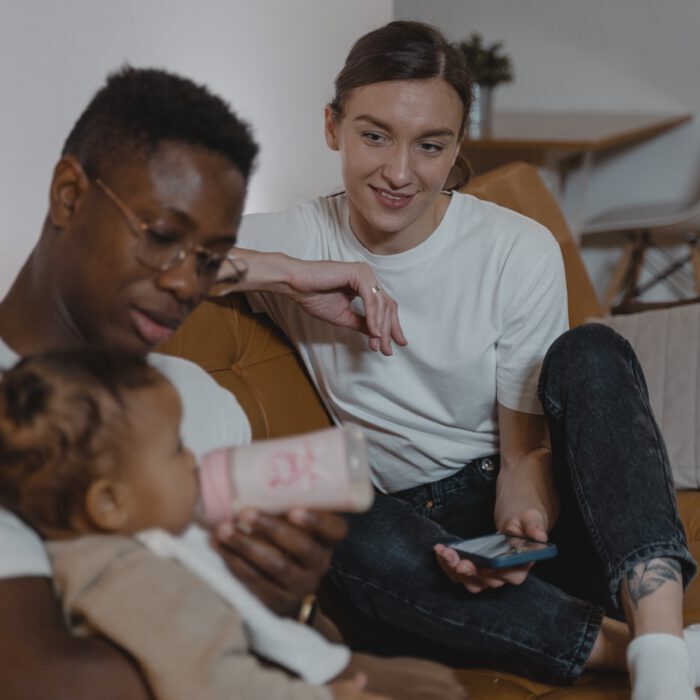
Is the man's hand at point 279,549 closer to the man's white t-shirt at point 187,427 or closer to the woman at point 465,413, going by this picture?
the man's white t-shirt at point 187,427

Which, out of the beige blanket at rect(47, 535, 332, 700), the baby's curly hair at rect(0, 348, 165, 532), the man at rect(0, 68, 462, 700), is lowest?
the beige blanket at rect(47, 535, 332, 700)

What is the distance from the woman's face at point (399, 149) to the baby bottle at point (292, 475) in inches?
30.3

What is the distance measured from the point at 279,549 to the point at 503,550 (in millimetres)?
528

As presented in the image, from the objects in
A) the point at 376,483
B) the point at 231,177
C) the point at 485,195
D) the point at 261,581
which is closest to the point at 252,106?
the point at 485,195

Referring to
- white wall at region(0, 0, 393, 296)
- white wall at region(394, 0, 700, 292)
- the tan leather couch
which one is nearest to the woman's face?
the tan leather couch

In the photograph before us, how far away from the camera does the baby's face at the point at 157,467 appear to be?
0.89 meters

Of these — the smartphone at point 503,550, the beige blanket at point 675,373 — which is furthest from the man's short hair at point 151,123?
the beige blanket at point 675,373

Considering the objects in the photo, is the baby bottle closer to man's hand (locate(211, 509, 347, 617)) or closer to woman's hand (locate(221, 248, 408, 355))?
man's hand (locate(211, 509, 347, 617))

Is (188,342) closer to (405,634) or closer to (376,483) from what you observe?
(376,483)

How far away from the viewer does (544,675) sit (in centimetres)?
148

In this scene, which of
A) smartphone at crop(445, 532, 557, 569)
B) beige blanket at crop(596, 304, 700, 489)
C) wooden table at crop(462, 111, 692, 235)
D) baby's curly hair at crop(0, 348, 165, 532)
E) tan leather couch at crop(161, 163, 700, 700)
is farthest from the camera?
wooden table at crop(462, 111, 692, 235)

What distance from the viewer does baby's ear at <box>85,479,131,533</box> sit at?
87 cm

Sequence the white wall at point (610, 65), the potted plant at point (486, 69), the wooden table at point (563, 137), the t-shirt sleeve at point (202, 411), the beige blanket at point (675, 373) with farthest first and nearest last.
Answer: the white wall at point (610, 65) → the potted plant at point (486, 69) → the wooden table at point (563, 137) → the beige blanket at point (675, 373) → the t-shirt sleeve at point (202, 411)

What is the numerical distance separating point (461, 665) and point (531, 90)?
4330 millimetres
